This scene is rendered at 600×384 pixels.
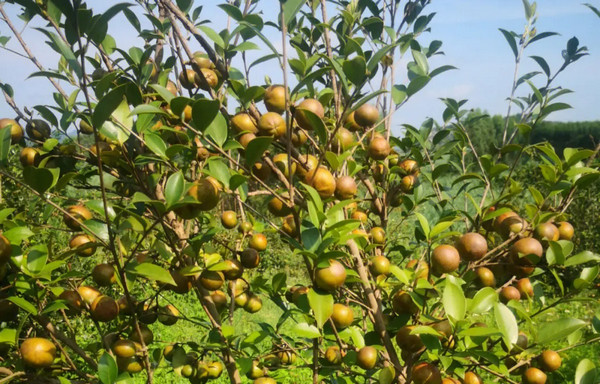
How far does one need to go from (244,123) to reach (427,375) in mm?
667

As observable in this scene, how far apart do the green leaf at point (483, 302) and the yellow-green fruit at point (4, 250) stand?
0.97m

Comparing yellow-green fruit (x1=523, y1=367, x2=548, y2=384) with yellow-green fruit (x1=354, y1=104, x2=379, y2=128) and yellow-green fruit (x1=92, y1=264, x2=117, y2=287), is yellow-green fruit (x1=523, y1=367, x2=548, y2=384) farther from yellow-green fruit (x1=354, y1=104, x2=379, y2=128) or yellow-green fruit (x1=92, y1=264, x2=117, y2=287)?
yellow-green fruit (x1=92, y1=264, x2=117, y2=287)

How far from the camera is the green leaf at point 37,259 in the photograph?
100cm

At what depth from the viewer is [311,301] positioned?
0.89m

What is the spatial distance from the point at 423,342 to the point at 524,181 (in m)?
6.04

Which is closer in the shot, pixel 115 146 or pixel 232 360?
pixel 115 146

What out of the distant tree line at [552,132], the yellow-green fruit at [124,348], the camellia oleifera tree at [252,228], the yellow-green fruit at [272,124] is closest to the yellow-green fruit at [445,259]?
the camellia oleifera tree at [252,228]

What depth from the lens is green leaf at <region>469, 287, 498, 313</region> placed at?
1.01m

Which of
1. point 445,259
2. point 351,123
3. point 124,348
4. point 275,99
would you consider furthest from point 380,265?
point 124,348

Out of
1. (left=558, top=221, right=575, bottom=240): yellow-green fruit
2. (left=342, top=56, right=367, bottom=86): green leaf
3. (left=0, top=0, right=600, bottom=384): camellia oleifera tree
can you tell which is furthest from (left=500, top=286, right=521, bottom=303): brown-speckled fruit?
(left=342, top=56, right=367, bottom=86): green leaf

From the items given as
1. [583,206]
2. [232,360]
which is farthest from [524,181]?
[232,360]

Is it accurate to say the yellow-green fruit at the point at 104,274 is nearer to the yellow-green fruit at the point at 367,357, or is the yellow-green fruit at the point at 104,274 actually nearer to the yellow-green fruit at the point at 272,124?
the yellow-green fruit at the point at 272,124

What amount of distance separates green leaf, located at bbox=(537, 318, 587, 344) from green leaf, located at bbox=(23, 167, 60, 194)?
1061 millimetres

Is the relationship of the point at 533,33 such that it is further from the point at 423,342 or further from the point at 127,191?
the point at 127,191
